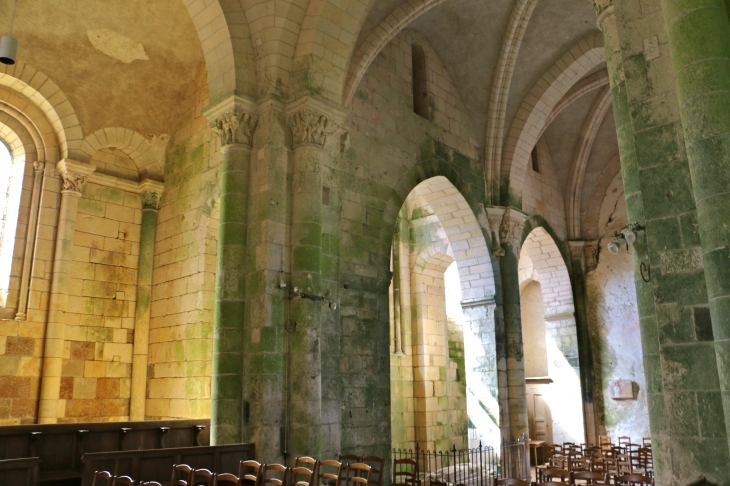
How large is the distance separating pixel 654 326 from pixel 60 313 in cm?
899

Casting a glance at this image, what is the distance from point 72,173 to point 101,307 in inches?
94.1

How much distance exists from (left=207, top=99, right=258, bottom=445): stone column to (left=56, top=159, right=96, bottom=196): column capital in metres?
3.69

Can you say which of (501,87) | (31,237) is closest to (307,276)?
(31,237)

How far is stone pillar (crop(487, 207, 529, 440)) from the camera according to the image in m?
12.0

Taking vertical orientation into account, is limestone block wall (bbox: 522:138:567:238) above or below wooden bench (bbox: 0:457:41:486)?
above

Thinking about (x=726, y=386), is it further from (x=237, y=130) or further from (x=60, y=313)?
(x=60, y=313)

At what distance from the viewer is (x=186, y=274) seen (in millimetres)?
10859

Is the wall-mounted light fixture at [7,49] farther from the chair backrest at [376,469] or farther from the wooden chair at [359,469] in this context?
the chair backrest at [376,469]

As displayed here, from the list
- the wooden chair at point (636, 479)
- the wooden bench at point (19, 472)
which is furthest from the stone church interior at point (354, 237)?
the wooden chair at point (636, 479)

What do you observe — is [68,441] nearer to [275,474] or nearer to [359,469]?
[275,474]

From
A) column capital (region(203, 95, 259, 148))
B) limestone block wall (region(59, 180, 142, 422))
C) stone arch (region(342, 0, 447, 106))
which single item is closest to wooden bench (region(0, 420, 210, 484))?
limestone block wall (region(59, 180, 142, 422))

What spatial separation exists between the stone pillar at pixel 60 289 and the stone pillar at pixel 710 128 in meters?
9.20

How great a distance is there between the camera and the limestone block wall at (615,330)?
15.0 metres

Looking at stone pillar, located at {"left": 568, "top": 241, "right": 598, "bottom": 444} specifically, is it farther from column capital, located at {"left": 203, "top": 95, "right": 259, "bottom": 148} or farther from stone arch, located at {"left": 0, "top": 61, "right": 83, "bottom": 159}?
stone arch, located at {"left": 0, "top": 61, "right": 83, "bottom": 159}
